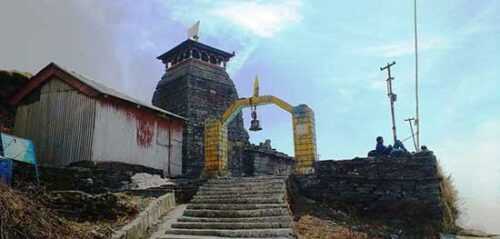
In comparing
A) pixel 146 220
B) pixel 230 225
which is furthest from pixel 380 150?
pixel 146 220

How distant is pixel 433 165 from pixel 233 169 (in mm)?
14084

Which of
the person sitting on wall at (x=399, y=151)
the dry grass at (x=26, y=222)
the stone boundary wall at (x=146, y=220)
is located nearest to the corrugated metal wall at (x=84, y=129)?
the stone boundary wall at (x=146, y=220)

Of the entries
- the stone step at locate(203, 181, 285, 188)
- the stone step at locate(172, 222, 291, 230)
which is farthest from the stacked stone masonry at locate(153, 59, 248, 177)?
the stone step at locate(172, 222, 291, 230)

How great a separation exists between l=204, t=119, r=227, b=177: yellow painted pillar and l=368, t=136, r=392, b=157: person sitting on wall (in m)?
5.17

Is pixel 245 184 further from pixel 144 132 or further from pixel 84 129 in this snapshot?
pixel 84 129

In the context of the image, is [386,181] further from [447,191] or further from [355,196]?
[447,191]

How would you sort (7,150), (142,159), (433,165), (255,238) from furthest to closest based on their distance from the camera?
(142,159), (433,165), (7,150), (255,238)

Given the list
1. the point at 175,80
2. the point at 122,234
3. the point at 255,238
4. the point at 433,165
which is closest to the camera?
the point at 122,234

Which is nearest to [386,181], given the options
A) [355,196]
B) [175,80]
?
[355,196]

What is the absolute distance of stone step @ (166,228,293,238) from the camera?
7934 millimetres

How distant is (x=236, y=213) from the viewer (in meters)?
9.41

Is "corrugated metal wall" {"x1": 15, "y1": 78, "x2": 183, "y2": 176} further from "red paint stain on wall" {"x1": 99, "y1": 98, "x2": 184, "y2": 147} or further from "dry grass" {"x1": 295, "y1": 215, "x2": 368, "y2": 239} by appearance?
"dry grass" {"x1": 295, "y1": 215, "x2": 368, "y2": 239}

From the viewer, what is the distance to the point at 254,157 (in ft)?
81.3

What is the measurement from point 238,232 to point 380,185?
5.18 metres
